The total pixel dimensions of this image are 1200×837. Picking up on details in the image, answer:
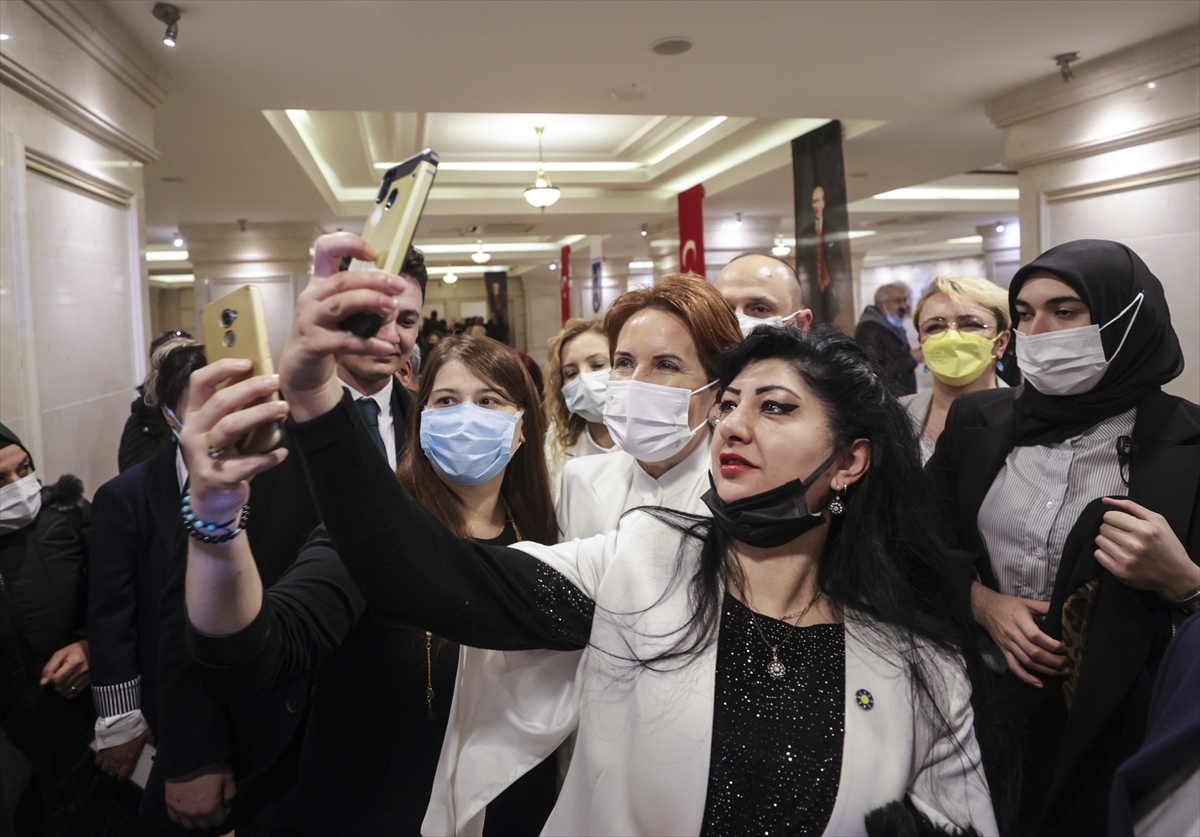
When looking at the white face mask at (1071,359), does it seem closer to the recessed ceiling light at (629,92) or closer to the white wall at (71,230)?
the white wall at (71,230)

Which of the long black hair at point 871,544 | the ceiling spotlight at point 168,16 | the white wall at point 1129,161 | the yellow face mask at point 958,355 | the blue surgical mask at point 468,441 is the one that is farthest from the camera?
the white wall at point 1129,161

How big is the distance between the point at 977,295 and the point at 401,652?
111 inches

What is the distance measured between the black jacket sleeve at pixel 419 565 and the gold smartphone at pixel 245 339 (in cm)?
9

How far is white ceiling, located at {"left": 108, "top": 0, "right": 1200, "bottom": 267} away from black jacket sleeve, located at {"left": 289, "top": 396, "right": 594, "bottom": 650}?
3761 mm

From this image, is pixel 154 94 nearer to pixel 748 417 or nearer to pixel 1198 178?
pixel 748 417

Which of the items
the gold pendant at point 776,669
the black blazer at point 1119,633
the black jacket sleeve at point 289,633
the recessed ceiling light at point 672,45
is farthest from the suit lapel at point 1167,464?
the recessed ceiling light at point 672,45

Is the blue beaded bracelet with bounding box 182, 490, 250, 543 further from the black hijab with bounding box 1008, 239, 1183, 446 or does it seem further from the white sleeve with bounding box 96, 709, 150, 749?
the black hijab with bounding box 1008, 239, 1183, 446

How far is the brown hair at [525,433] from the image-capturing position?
6.72 ft

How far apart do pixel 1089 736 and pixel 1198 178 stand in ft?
15.4

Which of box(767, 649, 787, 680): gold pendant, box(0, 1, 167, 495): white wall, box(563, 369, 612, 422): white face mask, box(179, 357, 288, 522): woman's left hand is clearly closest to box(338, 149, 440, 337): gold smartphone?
box(179, 357, 288, 522): woman's left hand

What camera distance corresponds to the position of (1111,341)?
2.10 metres

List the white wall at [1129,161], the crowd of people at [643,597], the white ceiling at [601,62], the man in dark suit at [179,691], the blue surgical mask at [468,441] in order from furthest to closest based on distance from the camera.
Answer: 1. the white wall at [1129,161]
2. the white ceiling at [601,62]
3. the blue surgical mask at [468,441]
4. the man in dark suit at [179,691]
5. the crowd of people at [643,597]

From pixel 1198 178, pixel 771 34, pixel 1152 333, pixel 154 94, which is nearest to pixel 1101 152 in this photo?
pixel 1198 178

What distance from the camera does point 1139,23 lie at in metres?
4.95
